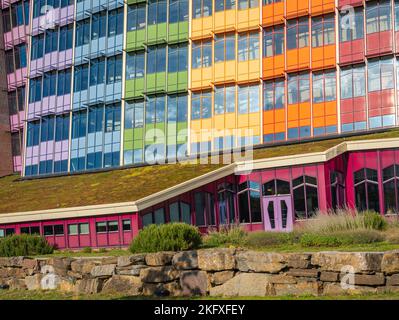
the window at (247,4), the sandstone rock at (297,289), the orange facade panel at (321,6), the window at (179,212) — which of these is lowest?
the sandstone rock at (297,289)

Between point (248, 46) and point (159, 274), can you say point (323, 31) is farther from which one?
point (159, 274)

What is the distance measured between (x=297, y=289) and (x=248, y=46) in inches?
1295

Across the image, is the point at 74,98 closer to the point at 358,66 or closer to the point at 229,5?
the point at 229,5

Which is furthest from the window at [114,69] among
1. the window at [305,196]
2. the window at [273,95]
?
the window at [305,196]

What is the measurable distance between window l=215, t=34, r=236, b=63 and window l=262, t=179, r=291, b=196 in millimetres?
12796

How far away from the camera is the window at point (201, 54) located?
5019cm

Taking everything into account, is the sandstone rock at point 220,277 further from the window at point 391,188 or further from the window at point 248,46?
the window at point 248,46

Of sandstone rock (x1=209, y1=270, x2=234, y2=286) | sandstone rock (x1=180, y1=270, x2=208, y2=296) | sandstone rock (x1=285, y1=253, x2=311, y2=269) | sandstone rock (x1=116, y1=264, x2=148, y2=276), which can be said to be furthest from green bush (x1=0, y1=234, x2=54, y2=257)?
sandstone rock (x1=285, y1=253, x2=311, y2=269)

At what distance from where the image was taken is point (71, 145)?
56.6m

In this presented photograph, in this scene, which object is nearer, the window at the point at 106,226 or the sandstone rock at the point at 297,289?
the sandstone rock at the point at 297,289

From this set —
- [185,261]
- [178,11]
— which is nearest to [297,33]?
[178,11]

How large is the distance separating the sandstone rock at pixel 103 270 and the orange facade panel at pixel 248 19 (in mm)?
30175

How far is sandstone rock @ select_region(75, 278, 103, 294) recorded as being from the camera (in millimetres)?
21234
